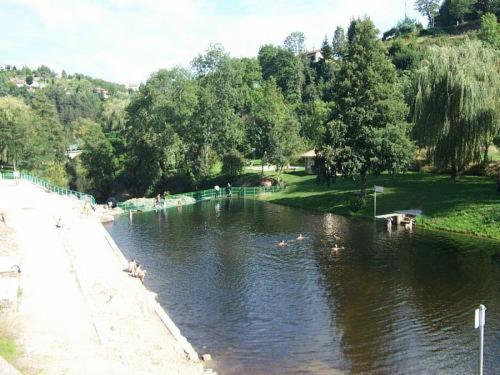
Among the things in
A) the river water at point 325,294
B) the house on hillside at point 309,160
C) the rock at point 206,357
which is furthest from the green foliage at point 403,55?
the rock at point 206,357

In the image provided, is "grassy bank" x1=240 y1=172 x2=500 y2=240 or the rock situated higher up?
"grassy bank" x1=240 y1=172 x2=500 y2=240

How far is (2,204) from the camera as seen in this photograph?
Result: 54531mm

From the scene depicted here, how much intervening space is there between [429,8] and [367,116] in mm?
120761

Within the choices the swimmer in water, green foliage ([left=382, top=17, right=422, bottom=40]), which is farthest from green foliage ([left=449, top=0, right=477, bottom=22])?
the swimmer in water

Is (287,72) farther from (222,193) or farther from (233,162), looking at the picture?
(222,193)

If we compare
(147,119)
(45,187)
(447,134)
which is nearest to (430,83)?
(447,134)

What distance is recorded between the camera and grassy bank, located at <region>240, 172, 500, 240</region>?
41.8 meters

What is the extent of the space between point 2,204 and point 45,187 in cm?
1726

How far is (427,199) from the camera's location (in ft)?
161

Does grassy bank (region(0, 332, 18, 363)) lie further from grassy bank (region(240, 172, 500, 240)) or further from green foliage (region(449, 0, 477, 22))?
green foliage (region(449, 0, 477, 22))

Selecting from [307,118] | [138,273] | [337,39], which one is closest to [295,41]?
[337,39]

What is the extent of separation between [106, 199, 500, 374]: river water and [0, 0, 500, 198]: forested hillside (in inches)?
418

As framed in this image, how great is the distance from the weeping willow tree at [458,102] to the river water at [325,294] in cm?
1131

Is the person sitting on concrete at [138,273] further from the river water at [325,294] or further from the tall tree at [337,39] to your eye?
the tall tree at [337,39]
